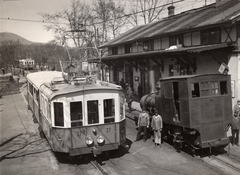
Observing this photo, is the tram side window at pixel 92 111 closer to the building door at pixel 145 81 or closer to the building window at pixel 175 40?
the building window at pixel 175 40

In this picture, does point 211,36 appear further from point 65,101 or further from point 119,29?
point 119,29

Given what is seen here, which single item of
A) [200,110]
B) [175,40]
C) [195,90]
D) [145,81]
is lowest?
[200,110]

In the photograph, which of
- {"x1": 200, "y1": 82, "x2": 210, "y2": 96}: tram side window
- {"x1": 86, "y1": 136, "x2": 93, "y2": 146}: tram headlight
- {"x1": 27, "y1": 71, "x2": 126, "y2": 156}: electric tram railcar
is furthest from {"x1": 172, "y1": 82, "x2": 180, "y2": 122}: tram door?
{"x1": 86, "y1": 136, "x2": 93, "y2": 146}: tram headlight

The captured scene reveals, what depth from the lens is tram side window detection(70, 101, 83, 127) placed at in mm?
8062

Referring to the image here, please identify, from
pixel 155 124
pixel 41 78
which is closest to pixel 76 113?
pixel 155 124

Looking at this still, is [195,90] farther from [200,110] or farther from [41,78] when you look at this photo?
[41,78]

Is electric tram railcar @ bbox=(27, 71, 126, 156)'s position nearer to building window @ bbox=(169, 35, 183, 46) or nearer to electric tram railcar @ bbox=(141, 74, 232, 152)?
electric tram railcar @ bbox=(141, 74, 232, 152)

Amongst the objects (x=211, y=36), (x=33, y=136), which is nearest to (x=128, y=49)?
(x=211, y=36)

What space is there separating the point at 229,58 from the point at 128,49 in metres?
13.3

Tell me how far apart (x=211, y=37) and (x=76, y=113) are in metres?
9.72

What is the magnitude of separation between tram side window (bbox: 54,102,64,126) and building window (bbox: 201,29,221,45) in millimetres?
9813

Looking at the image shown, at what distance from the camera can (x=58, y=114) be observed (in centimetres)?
815

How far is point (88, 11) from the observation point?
3628cm

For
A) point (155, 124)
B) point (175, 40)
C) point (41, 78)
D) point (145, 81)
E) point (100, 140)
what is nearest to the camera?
point (100, 140)
